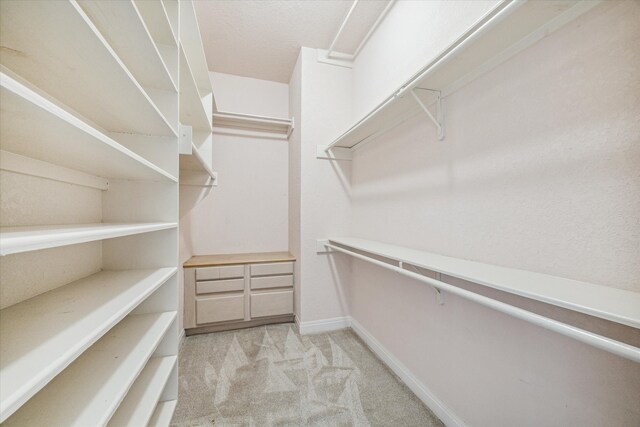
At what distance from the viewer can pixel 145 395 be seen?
100 cm

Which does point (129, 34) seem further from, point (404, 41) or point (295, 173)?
point (295, 173)

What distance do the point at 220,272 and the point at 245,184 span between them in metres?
1.02

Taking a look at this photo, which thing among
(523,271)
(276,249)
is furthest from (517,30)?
(276,249)

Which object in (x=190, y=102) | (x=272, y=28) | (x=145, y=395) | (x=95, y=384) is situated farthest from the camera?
(x=272, y=28)

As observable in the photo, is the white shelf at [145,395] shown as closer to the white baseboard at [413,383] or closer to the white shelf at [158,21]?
the white baseboard at [413,383]

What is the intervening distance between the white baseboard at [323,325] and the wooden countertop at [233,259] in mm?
615

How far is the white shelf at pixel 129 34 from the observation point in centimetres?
74

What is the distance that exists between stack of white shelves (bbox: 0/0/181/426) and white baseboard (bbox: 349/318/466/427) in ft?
4.36

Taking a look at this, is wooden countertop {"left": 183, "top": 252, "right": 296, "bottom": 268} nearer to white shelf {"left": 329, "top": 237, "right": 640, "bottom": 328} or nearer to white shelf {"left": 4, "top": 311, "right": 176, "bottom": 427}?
white shelf {"left": 4, "top": 311, "right": 176, "bottom": 427}

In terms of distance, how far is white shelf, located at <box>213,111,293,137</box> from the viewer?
96.3 inches

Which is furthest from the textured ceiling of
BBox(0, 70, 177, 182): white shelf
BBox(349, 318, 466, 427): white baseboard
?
BBox(349, 318, 466, 427): white baseboard

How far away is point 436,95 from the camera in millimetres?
1274

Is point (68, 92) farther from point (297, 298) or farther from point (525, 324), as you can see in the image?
point (297, 298)

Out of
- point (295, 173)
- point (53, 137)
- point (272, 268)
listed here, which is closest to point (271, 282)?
point (272, 268)
